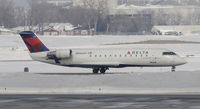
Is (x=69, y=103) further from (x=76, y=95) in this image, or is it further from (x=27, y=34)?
(x=27, y=34)

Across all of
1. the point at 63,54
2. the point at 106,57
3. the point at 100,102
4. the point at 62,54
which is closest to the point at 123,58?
the point at 106,57

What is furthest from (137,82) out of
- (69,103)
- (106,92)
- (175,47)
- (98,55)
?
(175,47)

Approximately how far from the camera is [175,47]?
355 feet

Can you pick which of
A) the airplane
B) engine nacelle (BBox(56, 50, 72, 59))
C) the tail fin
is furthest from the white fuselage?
the tail fin

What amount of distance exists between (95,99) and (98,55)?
21049mm

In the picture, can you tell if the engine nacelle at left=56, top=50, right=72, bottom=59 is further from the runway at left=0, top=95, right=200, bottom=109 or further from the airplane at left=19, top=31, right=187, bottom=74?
the runway at left=0, top=95, right=200, bottom=109

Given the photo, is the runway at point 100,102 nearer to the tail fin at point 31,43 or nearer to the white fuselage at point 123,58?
the white fuselage at point 123,58

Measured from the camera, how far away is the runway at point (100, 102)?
111 ft

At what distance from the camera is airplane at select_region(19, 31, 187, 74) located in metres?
57.5

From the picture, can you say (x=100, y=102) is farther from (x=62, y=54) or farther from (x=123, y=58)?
(x=62, y=54)

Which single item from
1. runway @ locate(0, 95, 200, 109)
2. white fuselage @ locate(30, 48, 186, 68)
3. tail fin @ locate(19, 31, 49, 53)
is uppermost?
tail fin @ locate(19, 31, 49, 53)

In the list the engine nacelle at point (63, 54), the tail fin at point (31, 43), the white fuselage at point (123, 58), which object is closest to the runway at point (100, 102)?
the white fuselage at point (123, 58)

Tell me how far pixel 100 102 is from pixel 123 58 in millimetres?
22155

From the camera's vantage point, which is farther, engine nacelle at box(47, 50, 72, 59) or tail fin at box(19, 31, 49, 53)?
tail fin at box(19, 31, 49, 53)
